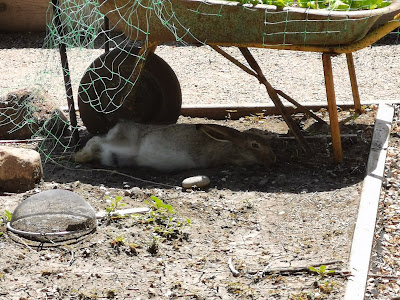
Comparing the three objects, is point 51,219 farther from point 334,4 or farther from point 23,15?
point 23,15

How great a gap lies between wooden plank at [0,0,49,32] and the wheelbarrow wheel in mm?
3470

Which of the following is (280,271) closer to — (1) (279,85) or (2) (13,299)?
(2) (13,299)

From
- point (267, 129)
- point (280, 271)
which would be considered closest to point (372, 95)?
point (267, 129)

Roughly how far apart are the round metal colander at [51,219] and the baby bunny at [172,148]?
1217 millimetres

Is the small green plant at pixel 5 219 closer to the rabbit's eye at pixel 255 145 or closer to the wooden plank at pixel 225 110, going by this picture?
the rabbit's eye at pixel 255 145

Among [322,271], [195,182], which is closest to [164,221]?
[195,182]

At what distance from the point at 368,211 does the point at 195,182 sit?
114cm

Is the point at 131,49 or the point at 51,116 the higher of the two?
the point at 131,49

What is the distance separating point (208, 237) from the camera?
14.4 feet

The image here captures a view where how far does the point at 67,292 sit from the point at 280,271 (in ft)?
3.52

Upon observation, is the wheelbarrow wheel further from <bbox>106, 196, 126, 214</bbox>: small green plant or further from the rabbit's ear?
<bbox>106, 196, 126, 214</bbox>: small green plant

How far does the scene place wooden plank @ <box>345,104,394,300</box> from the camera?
12.5 ft

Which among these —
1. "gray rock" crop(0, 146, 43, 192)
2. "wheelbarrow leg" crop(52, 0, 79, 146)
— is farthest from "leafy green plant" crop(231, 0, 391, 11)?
"gray rock" crop(0, 146, 43, 192)

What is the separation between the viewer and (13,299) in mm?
3635
